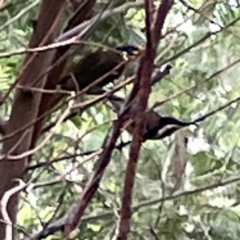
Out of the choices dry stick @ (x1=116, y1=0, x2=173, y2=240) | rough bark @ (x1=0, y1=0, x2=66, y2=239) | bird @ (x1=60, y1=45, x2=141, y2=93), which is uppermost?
bird @ (x1=60, y1=45, x2=141, y2=93)

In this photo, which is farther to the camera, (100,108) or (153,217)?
(100,108)

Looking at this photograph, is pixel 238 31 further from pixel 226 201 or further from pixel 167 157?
pixel 226 201

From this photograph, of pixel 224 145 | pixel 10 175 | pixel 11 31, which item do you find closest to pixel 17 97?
pixel 10 175

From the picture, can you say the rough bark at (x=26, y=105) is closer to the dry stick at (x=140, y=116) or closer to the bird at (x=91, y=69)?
the bird at (x=91, y=69)

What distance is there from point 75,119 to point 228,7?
508 mm

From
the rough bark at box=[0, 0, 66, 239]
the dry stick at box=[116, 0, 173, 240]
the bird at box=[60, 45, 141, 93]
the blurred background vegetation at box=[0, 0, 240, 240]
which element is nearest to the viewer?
the dry stick at box=[116, 0, 173, 240]

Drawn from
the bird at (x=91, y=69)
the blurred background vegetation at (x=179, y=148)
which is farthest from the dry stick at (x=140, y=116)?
the blurred background vegetation at (x=179, y=148)

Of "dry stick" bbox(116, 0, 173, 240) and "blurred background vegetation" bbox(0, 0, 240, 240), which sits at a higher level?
"blurred background vegetation" bbox(0, 0, 240, 240)

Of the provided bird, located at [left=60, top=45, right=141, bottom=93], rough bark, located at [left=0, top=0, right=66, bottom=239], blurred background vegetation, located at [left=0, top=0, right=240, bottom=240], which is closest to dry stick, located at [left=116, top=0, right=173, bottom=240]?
rough bark, located at [left=0, top=0, right=66, bottom=239]

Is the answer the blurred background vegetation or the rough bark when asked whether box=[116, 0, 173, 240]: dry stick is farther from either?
the blurred background vegetation

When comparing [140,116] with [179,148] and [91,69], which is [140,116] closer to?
[91,69]

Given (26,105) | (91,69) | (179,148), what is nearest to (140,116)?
(26,105)

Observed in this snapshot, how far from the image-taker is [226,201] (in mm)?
2150

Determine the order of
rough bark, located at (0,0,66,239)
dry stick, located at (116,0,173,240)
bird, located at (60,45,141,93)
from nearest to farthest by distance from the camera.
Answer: dry stick, located at (116,0,173,240) < rough bark, located at (0,0,66,239) < bird, located at (60,45,141,93)
